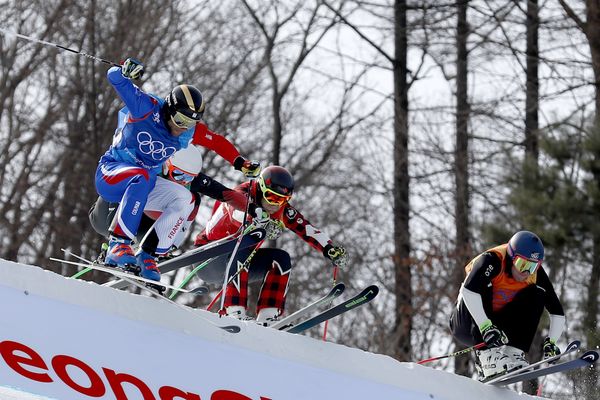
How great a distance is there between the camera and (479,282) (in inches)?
352

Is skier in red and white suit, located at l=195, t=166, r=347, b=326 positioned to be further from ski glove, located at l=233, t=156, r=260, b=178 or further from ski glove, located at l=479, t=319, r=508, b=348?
ski glove, located at l=479, t=319, r=508, b=348

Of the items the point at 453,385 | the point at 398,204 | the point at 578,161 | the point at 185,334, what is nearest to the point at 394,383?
the point at 453,385

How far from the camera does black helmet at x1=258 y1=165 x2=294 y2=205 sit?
29.7 ft

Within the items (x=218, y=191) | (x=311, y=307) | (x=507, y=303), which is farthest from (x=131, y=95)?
(x=507, y=303)

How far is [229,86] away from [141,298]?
1670cm

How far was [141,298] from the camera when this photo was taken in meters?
7.72

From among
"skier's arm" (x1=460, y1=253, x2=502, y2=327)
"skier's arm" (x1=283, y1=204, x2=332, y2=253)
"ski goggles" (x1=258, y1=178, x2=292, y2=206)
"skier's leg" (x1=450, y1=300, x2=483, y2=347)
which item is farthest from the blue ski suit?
"skier's leg" (x1=450, y1=300, x2=483, y2=347)

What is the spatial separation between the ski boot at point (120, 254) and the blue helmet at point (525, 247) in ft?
8.55

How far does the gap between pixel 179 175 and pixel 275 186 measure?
0.66 metres

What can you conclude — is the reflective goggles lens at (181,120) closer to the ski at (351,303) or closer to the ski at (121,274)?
the ski at (121,274)

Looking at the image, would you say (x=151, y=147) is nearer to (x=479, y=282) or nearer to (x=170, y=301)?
(x=170, y=301)

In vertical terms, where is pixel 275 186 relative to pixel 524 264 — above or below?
above

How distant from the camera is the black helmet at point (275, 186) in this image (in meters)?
9.05

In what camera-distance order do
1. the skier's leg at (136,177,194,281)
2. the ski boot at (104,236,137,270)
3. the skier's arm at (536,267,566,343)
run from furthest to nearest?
1. the skier's arm at (536,267,566,343)
2. the skier's leg at (136,177,194,281)
3. the ski boot at (104,236,137,270)
